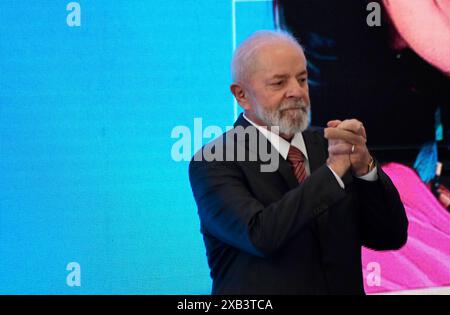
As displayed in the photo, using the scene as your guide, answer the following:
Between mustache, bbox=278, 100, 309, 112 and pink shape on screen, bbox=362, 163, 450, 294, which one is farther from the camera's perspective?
pink shape on screen, bbox=362, 163, 450, 294

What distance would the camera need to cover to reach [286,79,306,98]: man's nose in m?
1.54

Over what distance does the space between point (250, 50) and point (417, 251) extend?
1.42 metres

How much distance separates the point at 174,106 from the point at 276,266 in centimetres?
134

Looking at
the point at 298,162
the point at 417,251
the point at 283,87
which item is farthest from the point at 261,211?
the point at 417,251

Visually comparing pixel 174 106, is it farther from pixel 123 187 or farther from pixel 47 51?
pixel 47 51

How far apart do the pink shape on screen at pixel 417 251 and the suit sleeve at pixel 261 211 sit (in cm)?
132

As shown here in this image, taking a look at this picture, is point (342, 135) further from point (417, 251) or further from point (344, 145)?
point (417, 251)

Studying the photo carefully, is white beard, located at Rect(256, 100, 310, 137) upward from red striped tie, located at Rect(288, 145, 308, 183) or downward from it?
upward

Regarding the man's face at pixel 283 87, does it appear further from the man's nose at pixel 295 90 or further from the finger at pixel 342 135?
the finger at pixel 342 135

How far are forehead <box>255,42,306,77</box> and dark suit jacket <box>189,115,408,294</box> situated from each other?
19 centimetres

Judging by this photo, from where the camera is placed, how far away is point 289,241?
58.0 inches

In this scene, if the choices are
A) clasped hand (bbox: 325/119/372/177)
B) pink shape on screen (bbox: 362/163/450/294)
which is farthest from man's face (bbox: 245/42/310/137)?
pink shape on screen (bbox: 362/163/450/294)

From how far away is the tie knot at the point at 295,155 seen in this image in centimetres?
156

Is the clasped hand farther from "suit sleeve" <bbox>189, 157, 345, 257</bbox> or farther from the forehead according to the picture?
the forehead
